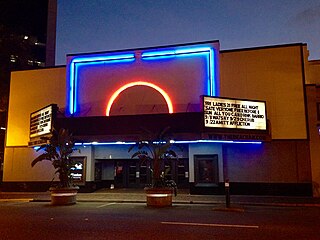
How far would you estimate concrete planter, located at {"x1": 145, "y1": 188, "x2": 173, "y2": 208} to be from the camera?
15828 millimetres

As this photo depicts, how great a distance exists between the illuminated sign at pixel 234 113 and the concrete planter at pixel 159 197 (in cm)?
451

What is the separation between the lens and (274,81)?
68.2 ft

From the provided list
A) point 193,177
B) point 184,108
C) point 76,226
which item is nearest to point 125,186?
point 193,177

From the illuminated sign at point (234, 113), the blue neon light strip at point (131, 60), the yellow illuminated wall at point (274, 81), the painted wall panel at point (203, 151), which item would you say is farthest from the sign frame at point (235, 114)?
the painted wall panel at point (203, 151)

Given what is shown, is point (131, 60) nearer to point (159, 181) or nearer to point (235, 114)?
point (235, 114)

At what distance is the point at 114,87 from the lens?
74.7ft

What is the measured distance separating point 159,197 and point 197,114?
5419 mm

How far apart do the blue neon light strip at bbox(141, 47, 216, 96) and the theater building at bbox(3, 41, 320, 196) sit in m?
0.06

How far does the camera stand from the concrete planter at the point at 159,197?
51.9 feet

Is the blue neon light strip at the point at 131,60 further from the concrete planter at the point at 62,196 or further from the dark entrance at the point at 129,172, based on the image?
the concrete planter at the point at 62,196

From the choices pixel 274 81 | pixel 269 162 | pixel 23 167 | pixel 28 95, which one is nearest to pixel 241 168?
pixel 269 162

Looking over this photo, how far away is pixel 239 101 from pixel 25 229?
12.8 metres

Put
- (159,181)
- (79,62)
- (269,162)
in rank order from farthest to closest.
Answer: (79,62) < (269,162) < (159,181)

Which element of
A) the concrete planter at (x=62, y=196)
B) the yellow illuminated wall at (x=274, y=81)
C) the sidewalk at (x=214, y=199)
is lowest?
the sidewalk at (x=214, y=199)
